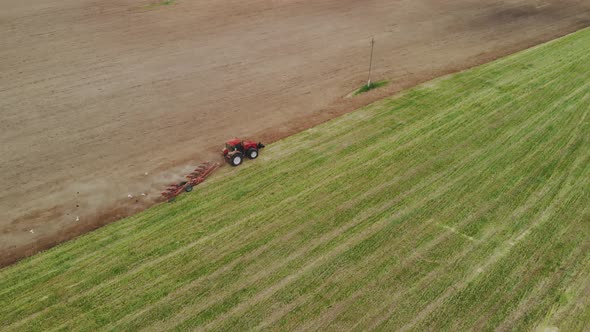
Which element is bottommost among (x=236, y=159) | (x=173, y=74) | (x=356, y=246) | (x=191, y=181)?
(x=356, y=246)

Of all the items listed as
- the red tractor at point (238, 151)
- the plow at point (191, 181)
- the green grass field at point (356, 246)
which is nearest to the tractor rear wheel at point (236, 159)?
the red tractor at point (238, 151)

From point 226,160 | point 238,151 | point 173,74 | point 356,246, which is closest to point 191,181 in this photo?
point 226,160

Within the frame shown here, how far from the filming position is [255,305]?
671 inches

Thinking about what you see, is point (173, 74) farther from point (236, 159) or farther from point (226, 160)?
point (236, 159)

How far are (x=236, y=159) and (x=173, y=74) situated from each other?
13.9m

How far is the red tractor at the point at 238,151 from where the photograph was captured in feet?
80.3

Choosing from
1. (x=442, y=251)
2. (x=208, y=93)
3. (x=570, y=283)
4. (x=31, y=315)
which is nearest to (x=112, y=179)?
(x=31, y=315)

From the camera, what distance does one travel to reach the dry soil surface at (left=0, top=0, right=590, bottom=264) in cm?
2364

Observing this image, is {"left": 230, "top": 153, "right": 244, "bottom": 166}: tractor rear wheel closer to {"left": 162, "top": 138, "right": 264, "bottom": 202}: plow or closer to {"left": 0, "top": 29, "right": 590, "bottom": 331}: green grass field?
{"left": 162, "top": 138, "right": 264, "bottom": 202}: plow

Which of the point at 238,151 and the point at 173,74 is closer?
the point at 238,151

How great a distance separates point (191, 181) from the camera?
23.1 metres

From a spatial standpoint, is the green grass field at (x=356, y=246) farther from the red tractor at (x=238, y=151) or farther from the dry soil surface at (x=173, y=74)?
the dry soil surface at (x=173, y=74)

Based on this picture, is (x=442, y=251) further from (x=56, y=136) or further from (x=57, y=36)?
(x=57, y=36)

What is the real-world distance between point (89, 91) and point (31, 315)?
65.9 ft
